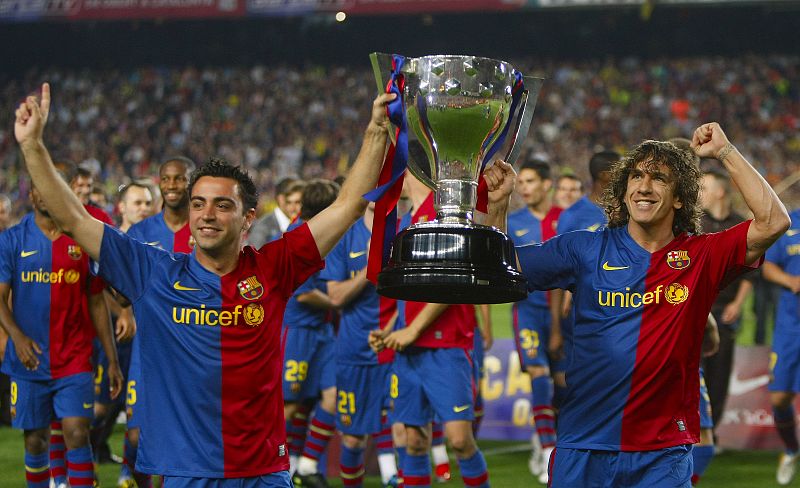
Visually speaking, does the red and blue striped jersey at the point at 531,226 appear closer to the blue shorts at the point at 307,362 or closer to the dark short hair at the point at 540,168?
the dark short hair at the point at 540,168

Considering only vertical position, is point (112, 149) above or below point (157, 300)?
above

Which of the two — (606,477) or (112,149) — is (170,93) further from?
(606,477)

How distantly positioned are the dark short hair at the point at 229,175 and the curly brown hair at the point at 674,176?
1.34 meters

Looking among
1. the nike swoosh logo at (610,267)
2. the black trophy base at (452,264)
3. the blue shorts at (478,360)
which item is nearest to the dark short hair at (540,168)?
the blue shorts at (478,360)

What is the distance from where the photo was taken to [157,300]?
3680 millimetres

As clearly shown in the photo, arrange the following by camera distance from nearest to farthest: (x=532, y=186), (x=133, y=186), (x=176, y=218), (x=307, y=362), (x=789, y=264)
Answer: (x=176, y=218) → (x=307, y=362) → (x=789, y=264) → (x=133, y=186) → (x=532, y=186)

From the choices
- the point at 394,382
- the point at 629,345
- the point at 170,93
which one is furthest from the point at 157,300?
the point at 170,93

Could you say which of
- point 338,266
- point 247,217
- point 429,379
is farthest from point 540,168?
point 247,217

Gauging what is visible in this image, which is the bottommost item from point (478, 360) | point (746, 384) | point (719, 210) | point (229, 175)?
point (746, 384)

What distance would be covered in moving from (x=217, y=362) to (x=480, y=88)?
4.15ft

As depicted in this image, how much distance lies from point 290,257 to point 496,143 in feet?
2.72

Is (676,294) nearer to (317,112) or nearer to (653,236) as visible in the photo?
(653,236)

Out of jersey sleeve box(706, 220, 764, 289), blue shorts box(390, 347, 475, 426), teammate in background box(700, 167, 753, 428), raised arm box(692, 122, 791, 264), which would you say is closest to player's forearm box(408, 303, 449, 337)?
blue shorts box(390, 347, 475, 426)

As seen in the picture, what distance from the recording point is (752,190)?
12.0 feet
